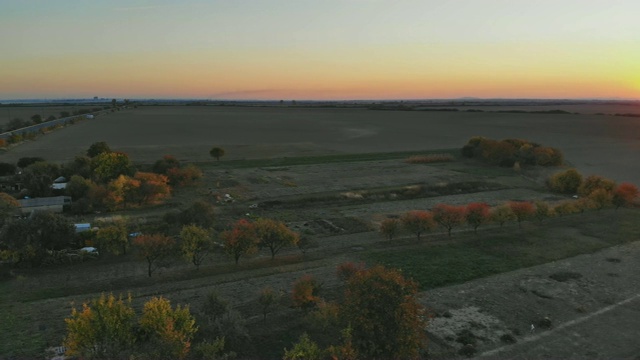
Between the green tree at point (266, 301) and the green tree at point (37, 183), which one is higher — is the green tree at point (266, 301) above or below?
below

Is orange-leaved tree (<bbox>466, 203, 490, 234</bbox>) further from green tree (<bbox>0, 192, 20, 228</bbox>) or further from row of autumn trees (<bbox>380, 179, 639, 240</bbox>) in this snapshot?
green tree (<bbox>0, 192, 20, 228</bbox>)

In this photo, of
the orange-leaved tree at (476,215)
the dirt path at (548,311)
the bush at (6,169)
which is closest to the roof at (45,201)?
the bush at (6,169)

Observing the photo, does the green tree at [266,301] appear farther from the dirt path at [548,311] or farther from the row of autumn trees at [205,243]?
the dirt path at [548,311]

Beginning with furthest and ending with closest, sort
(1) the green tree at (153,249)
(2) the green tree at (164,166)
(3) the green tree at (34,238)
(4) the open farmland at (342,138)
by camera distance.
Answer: (4) the open farmland at (342,138)
(2) the green tree at (164,166)
(3) the green tree at (34,238)
(1) the green tree at (153,249)

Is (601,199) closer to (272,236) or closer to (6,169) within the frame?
(272,236)

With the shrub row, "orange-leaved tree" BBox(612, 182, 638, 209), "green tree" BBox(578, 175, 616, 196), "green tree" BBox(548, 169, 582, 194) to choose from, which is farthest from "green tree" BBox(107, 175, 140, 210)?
the shrub row

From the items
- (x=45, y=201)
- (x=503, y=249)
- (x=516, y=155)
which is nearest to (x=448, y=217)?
(x=503, y=249)

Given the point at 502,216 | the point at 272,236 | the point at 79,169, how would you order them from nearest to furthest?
the point at 272,236
the point at 502,216
the point at 79,169
